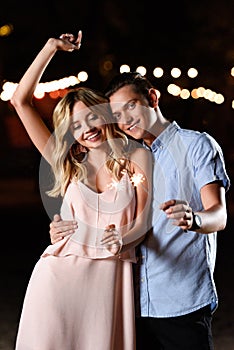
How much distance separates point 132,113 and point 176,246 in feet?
1.73

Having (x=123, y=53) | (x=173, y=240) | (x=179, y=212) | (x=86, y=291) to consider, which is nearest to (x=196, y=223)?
(x=179, y=212)

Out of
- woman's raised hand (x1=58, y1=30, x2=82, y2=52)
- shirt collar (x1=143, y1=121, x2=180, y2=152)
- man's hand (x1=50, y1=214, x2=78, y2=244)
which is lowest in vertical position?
man's hand (x1=50, y1=214, x2=78, y2=244)

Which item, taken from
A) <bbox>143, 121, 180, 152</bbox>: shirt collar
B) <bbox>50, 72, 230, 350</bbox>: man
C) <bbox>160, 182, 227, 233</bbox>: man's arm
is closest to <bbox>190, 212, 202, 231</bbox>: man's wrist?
<bbox>160, 182, 227, 233</bbox>: man's arm

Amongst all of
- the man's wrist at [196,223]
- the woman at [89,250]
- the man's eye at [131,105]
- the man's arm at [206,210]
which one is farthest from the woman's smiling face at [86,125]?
the man's wrist at [196,223]

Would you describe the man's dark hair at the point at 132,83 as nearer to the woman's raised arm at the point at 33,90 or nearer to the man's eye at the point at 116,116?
the man's eye at the point at 116,116

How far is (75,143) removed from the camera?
3084mm

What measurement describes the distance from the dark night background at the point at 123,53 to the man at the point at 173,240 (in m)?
8.08

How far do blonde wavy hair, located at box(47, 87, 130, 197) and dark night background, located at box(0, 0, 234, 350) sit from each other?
26.1ft

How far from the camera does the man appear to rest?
9.46 ft

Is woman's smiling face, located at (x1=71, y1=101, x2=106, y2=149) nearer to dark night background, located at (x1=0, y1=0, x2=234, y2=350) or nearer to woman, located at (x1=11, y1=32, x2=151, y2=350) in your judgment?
woman, located at (x1=11, y1=32, x2=151, y2=350)

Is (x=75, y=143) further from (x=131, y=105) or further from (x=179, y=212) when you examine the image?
(x=179, y=212)

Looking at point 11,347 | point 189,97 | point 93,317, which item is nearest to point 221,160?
point 93,317

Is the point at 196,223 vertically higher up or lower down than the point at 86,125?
lower down

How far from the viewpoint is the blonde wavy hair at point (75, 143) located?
3.01 m
